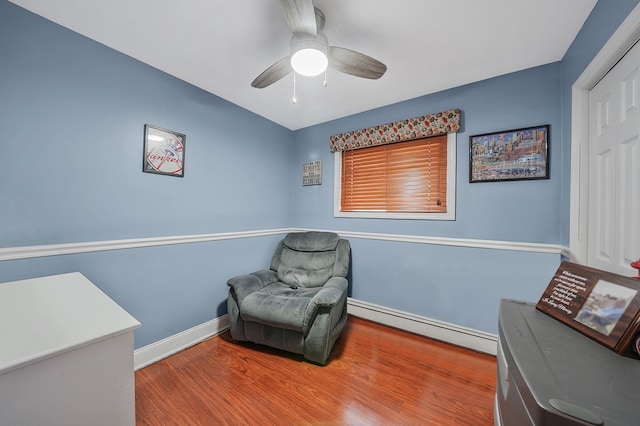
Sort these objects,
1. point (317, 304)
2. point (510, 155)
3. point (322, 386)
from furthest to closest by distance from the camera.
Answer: point (510, 155) → point (317, 304) → point (322, 386)

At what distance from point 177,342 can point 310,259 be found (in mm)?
1374

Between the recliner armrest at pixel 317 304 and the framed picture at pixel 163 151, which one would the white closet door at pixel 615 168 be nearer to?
the recliner armrest at pixel 317 304

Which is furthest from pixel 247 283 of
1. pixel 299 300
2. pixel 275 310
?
pixel 299 300

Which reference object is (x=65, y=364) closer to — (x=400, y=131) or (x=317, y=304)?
(x=317, y=304)

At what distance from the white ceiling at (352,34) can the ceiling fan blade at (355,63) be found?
0.63 feet

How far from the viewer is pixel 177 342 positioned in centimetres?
198

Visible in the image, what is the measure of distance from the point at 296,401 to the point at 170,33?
247 centimetres

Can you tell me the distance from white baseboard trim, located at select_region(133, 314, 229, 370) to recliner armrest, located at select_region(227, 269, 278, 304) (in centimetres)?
50

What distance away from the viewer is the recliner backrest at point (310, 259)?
245 centimetres

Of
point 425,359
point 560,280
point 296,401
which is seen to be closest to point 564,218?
point 560,280

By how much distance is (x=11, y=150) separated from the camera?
131 cm

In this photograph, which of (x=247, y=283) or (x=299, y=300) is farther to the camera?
(x=247, y=283)

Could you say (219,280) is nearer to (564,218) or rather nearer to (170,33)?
(170,33)

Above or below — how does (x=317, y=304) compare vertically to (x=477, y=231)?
below
